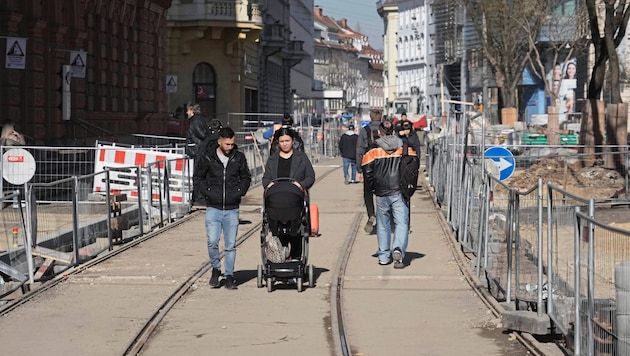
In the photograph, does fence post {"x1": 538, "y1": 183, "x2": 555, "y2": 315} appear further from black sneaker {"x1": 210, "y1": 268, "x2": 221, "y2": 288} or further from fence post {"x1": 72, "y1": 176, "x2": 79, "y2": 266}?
fence post {"x1": 72, "y1": 176, "x2": 79, "y2": 266}

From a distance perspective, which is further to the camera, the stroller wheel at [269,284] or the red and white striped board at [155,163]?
the red and white striped board at [155,163]

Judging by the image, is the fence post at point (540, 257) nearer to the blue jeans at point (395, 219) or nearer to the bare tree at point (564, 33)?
the blue jeans at point (395, 219)

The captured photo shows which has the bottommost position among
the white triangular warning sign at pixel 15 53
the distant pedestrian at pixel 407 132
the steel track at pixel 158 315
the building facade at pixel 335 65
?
the steel track at pixel 158 315

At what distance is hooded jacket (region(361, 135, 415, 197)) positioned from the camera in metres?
14.9

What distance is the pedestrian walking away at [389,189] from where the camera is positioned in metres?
14.9

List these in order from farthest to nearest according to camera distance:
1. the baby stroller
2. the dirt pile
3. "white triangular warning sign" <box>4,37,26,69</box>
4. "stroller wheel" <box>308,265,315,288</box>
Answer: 1. the dirt pile
2. "white triangular warning sign" <box>4,37,26,69</box>
3. "stroller wheel" <box>308,265,315,288</box>
4. the baby stroller

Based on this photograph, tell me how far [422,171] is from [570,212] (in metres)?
31.2

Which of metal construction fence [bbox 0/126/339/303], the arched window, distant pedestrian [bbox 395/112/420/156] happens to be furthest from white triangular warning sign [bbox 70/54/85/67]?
the arched window

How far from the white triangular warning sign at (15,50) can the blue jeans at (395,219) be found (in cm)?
1135

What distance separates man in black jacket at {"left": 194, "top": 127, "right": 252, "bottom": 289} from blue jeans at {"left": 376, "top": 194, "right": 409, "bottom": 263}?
2.29 m

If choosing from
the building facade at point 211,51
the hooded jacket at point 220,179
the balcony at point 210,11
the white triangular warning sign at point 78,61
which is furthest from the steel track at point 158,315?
the balcony at point 210,11

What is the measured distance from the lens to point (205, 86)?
60.4 metres

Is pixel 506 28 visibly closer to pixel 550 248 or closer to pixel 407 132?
pixel 407 132

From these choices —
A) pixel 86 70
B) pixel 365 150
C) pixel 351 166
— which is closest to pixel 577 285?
pixel 365 150
